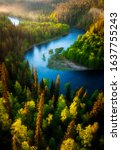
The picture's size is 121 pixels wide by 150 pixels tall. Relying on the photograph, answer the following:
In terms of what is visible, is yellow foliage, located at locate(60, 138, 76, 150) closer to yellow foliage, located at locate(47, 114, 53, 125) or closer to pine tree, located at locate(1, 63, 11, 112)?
yellow foliage, located at locate(47, 114, 53, 125)

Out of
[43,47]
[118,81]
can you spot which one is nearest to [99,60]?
[118,81]

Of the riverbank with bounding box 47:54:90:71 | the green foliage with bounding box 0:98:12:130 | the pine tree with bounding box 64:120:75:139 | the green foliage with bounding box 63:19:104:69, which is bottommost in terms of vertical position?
the pine tree with bounding box 64:120:75:139

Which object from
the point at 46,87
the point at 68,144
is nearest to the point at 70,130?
the point at 68,144

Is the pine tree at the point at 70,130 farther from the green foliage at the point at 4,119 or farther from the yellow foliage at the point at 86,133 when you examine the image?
the green foliage at the point at 4,119

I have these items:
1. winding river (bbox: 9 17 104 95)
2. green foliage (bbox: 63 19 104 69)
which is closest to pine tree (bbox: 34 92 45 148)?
winding river (bbox: 9 17 104 95)

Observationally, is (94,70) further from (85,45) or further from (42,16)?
(42,16)

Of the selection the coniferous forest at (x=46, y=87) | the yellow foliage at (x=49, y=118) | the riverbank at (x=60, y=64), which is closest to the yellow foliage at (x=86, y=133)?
the coniferous forest at (x=46, y=87)
